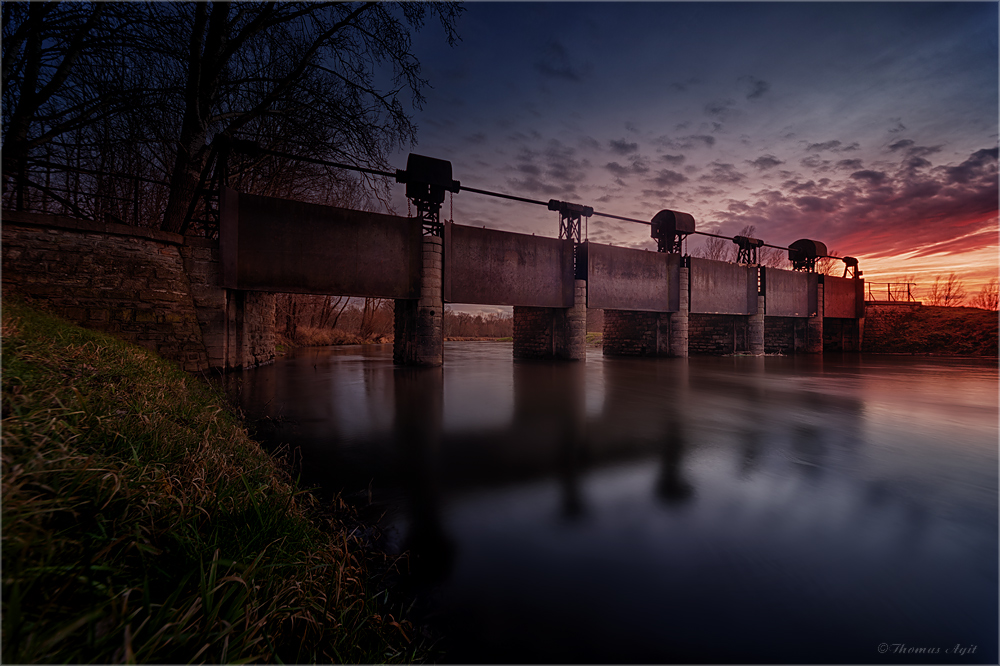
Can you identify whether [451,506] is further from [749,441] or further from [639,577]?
[749,441]

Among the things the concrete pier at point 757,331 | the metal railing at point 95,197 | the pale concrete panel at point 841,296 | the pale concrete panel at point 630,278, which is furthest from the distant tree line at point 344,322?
the pale concrete panel at point 841,296

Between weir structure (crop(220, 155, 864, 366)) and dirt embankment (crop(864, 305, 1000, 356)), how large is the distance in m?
3.24

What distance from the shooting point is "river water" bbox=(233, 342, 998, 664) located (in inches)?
66.3

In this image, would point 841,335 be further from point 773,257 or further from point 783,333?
point 773,257

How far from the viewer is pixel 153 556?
141 centimetres

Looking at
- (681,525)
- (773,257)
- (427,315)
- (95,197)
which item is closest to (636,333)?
(427,315)

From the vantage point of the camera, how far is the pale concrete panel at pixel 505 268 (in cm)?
1285

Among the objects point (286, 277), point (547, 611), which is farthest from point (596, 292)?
point (547, 611)

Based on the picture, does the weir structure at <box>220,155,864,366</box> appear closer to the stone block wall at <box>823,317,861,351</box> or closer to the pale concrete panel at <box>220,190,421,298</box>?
the pale concrete panel at <box>220,190,421,298</box>

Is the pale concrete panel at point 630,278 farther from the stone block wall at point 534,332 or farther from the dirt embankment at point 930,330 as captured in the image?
the dirt embankment at point 930,330

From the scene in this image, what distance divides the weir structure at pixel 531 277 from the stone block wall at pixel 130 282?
2.61 feet

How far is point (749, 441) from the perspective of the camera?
182 inches

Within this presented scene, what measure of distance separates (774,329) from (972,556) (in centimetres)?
2535

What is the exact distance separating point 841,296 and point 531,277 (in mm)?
23133
